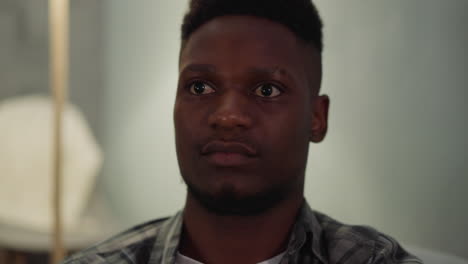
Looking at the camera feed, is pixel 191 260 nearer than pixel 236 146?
No

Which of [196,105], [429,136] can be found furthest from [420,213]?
[196,105]

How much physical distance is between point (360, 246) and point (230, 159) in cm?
24

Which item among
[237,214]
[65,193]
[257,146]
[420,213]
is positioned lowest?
[65,193]

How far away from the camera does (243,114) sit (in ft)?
2.74

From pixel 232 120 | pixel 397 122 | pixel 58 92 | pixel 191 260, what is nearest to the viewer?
pixel 232 120

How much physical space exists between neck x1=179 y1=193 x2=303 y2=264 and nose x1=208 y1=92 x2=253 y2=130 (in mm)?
132

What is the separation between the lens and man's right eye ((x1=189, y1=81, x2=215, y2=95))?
0.89 m

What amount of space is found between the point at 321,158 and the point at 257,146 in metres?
0.51

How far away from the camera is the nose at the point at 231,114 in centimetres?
83

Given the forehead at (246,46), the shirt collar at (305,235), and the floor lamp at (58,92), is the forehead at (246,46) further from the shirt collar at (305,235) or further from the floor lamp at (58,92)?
the floor lamp at (58,92)

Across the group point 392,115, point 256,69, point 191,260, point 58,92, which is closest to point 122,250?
point 191,260

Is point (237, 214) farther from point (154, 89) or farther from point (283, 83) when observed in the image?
point (154, 89)

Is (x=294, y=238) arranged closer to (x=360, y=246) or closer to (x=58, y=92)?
(x=360, y=246)

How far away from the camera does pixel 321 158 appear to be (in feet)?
4.36
